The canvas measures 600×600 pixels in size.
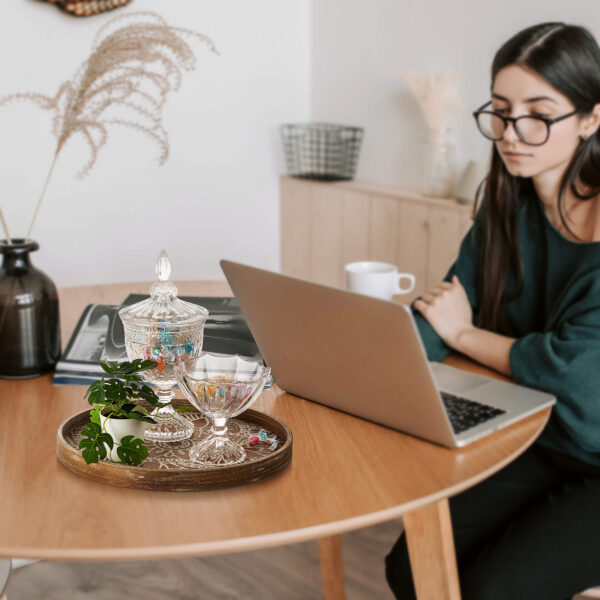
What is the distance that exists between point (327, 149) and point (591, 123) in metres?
1.59

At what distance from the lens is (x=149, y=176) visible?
2.99 m

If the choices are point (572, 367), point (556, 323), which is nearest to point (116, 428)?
point (572, 367)

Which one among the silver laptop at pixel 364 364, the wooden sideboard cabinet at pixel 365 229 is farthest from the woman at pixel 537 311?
the wooden sideboard cabinet at pixel 365 229

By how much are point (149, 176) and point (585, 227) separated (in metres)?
1.84

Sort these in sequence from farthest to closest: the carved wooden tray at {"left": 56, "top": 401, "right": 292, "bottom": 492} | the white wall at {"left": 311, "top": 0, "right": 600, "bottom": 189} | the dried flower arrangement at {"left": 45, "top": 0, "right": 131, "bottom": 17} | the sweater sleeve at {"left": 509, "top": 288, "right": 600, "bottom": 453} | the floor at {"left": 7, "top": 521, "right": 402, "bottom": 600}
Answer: the dried flower arrangement at {"left": 45, "top": 0, "right": 131, "bottom": 17}, the white wall at {"left": 311, "top": 0, "right": 600, "bottom": 189}, the floor at {"left": 7, "top": 521, "right": 402, "bottom": 600}, the sweater sleeve at {"left": 509, "top": 288, "right": 600, "bottom": 453}, the carved wooden tray at {"left": 56, "top": 401, "right": 292, "bottom": 492}

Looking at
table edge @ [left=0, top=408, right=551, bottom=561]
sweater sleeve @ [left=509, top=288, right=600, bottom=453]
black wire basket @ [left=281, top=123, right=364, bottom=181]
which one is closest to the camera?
table edge @ [left=0, top=408, right=551, bottom=561]

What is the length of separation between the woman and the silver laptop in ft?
0.36

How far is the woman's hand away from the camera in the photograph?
1454 millimetres

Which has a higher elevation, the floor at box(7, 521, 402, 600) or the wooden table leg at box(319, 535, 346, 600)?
the wooden table leg at box(319, 535, 346, 600)

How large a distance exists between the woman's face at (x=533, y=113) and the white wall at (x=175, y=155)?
170cm

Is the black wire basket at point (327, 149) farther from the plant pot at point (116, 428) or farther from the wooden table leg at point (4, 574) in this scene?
the plant pot at point (116, 428)

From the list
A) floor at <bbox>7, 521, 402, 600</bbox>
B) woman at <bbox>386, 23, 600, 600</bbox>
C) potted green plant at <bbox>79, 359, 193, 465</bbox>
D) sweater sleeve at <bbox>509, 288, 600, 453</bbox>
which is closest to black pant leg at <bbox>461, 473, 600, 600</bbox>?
woman at <bbox>386, 23, 600, 600</bbox>

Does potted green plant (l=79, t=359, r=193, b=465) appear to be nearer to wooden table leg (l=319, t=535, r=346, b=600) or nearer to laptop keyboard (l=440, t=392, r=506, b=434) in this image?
laptop keyboard (l=440, t=392, r=506, b=434)

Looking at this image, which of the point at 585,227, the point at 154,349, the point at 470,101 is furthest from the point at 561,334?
the point at 470,101
